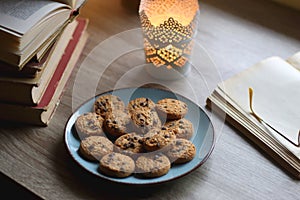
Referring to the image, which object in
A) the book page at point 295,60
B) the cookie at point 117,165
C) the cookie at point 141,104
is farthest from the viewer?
the book page at point 295,60

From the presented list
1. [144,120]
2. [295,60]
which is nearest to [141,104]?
[144,120]

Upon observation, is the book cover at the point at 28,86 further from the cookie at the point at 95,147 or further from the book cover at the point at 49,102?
the cookie at the point at 95,147

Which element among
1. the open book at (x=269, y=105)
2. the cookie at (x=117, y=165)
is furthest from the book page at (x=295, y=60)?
the cookie at (x=117, y=165)

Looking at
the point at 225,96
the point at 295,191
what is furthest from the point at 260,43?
the point at 295,191

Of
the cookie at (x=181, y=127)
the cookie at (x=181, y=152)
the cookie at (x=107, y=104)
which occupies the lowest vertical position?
the cookie at (x=181, y=152)

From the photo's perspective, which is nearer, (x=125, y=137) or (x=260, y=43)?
(x=125, y=137)

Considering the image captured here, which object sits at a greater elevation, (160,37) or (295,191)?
(160,37)

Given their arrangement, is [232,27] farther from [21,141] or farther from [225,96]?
[21,141]

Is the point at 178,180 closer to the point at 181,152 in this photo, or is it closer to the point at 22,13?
the point at 181,152
